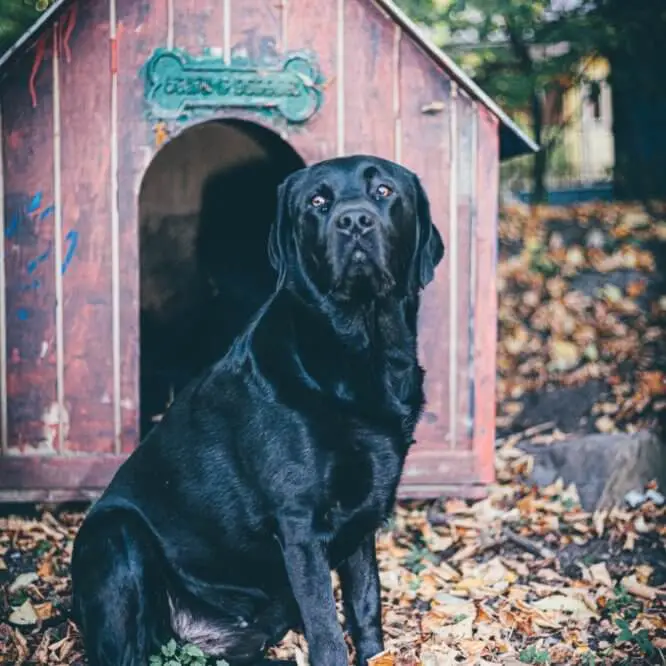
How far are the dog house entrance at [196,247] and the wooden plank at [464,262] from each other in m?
1.28

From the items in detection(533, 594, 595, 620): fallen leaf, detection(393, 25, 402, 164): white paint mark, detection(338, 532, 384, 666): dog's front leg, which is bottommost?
detection(533, 594, 595, 620): fallen leaf

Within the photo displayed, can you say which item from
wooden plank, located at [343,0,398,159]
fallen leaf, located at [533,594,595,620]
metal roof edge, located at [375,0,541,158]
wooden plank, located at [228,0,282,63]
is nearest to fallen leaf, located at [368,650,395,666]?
fallen leaf, located at [533,594,595,620]

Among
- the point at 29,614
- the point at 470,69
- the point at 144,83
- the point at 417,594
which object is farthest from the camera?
the point at 470,69

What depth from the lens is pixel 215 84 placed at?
4359 millimetres

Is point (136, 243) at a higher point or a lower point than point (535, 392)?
higher

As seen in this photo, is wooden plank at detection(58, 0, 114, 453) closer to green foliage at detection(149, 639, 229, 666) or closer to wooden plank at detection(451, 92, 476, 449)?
green foliage at detection(149, 639, 229, 666)

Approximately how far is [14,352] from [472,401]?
2045 millimetres

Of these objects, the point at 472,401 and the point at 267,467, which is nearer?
the point at 267,467

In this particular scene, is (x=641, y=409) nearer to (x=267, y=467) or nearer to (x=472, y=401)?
(x=472, y=401)

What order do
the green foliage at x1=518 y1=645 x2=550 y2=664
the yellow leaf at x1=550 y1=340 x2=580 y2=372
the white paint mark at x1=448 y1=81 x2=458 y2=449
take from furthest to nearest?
the yellow leaf at x1=550 y1=340 x2=580 y2=372 → the white paint mark at x1=448 y1=81 x2=458 y2=449 → the green foliage at x1=518 y1=645 x2=550 y2=664

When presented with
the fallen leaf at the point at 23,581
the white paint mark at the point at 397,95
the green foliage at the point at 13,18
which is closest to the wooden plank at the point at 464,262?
the white paint mark at the point at 397,95

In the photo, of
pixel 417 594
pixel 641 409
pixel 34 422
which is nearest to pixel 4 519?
pixel 34 422

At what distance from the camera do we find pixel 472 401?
4.66 metres

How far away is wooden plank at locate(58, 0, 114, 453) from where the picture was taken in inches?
171
